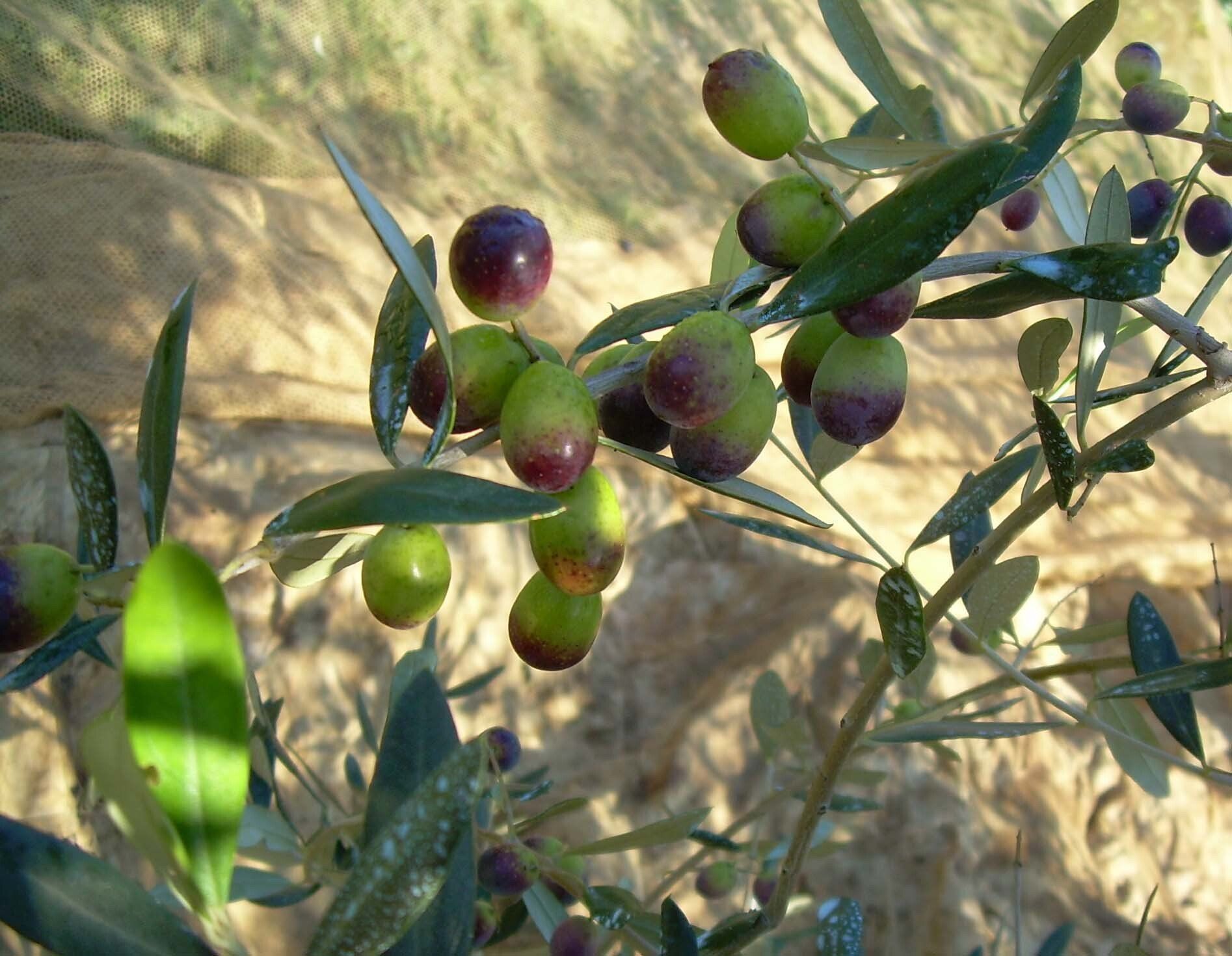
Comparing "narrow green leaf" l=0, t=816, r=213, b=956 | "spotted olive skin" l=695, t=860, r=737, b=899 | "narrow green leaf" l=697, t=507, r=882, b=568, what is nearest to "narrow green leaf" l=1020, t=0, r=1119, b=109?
"narrow green leaf" l=697, t=507, r=882, b=568

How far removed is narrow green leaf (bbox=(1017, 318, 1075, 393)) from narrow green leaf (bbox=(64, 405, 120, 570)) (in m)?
0.51

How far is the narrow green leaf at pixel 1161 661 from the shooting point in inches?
27.4

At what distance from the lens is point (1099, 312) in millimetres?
536

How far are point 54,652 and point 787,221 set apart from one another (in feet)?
1.25

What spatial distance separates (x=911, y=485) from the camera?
2127 millimetres

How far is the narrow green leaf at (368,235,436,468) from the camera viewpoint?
17.3 inches

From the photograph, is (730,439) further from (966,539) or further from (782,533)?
(966,539)

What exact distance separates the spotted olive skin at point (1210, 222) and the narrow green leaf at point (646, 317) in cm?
45

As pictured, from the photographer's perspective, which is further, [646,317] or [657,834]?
[657,834]

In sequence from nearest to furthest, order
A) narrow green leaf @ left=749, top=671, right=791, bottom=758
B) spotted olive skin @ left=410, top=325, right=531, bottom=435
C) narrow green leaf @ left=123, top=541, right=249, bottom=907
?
narrow green leaf @ left=123, top=541, right=249, bottom=907
spotted olive skin @ left=410, top=325, right=531, bottom=435
narrow green leaf @ left=749, top=671, right=791, bottom=758

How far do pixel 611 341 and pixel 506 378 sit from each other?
6cm

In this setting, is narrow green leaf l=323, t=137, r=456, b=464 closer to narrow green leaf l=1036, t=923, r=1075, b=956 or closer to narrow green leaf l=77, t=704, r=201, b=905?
narrow green leaf l=77, t=704, r=201, b=905

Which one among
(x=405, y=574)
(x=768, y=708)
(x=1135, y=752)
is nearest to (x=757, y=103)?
(x=405, y=574)

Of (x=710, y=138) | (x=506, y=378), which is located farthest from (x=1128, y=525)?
(x=506, y=378)
